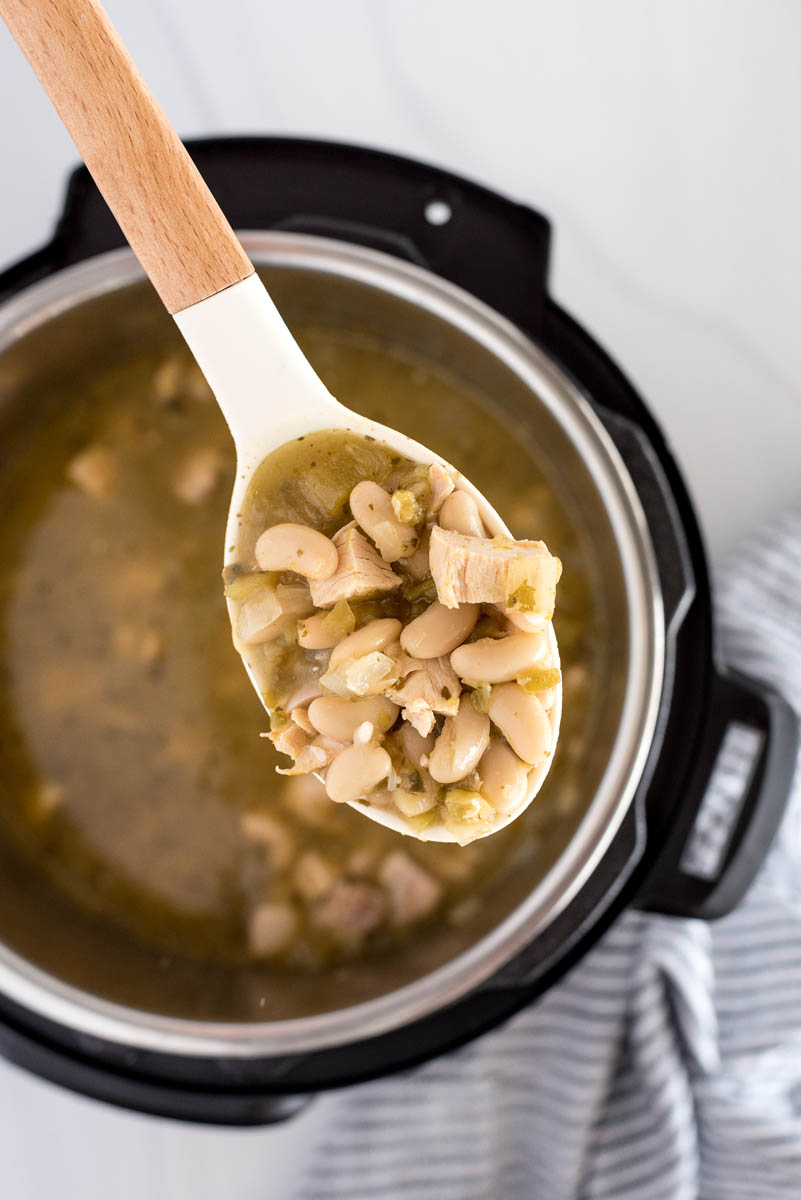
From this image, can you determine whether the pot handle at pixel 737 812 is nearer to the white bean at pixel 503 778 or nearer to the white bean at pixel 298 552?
the white bean at pixel 503 778

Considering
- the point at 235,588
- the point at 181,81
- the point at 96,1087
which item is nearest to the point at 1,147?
the point at 181,81

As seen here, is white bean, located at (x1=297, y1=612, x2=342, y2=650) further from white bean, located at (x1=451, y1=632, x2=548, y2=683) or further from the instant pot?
the instant pot

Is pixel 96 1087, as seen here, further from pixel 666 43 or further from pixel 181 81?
pixel 666 43

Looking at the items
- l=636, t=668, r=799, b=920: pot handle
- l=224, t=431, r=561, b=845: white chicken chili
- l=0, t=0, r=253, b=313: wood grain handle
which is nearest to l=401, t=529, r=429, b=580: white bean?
l=224, t=431, r=561, b=845: white chicken chili

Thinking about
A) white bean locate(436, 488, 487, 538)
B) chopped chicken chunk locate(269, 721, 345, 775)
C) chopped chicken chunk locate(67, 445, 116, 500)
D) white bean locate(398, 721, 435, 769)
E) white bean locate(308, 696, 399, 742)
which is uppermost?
chopped chicken chunk locate(67, 445, 116, 500)

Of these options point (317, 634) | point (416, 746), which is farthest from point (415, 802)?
point (317, 634)

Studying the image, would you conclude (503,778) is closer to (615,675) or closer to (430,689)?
(430,689)
